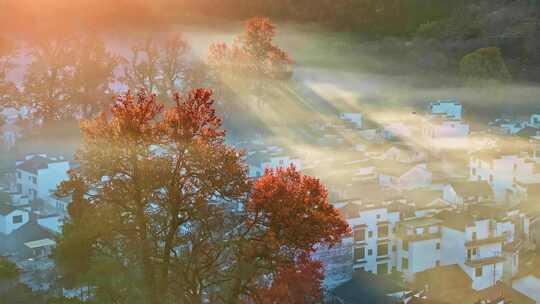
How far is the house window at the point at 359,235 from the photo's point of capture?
10758mm

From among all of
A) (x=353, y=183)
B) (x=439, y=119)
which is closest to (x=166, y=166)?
(x=353, y=183)

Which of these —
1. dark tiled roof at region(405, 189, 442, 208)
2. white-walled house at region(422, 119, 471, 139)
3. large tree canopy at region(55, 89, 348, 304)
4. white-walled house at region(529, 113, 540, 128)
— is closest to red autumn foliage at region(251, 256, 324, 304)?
large tree canopy at region(55, 89, 348, 304)

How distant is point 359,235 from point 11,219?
481 centimetres

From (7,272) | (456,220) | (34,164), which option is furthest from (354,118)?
(7,272)

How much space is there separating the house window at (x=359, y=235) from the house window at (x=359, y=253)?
12 cm

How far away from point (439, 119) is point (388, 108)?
394cm

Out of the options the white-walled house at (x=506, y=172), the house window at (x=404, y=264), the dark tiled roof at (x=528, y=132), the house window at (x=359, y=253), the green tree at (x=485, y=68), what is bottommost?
the house window at (x=404, y=264)

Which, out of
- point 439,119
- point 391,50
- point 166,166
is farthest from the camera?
point 391,50

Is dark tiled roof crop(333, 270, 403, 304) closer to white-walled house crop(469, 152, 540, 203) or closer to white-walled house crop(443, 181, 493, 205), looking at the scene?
white-walled house crop(443, 181, 493, 205)

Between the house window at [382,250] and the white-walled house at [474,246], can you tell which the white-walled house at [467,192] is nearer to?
the white-walled house at [474,246]

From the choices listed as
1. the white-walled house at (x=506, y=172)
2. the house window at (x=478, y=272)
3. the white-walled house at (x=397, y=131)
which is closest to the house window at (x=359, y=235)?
the house window at (x=478, y=272)

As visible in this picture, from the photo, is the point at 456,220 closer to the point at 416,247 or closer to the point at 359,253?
the point at 416,247

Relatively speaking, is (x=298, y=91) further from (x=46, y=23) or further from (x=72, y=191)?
(x=72, y=191)

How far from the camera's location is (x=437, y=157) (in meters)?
15.8
